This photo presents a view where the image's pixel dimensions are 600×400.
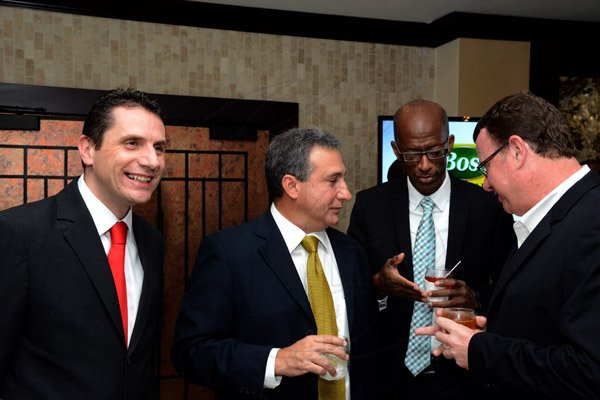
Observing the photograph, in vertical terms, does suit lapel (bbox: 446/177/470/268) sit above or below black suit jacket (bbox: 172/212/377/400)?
above

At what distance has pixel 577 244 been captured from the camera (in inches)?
52.1

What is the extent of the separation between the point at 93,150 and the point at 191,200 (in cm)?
184

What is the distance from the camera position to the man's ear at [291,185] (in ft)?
6.11

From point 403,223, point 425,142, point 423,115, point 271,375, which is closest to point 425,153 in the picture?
point 425,142

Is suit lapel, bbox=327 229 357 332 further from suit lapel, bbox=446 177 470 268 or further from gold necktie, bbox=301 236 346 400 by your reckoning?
suit lapel, bbox=446 177 470 268

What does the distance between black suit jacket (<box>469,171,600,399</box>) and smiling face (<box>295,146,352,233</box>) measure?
60cm

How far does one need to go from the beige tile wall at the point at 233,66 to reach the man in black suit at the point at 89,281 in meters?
1.88

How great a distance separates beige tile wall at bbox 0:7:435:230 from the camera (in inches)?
128

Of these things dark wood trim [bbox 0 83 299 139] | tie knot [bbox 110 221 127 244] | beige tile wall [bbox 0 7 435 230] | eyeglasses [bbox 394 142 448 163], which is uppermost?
beige tile wall [bbox 0 7 435 230]

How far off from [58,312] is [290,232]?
2.49 ft

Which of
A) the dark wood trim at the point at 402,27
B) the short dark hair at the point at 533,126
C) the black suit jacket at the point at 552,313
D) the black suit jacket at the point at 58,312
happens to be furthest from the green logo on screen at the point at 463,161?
the black suit jacket at the point at 58,312

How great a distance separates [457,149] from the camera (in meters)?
3.59

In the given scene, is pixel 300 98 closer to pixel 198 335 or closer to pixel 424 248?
pixel 424 248

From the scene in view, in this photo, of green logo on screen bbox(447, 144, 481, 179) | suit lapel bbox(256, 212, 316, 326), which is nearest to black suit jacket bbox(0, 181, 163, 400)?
suit lapel bbox(256, 212, 316, 326)
